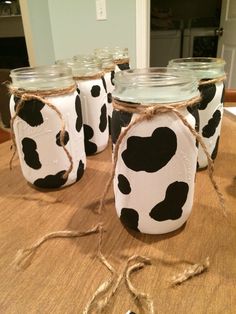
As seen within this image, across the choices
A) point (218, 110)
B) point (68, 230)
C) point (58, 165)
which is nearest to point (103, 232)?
point (68, 230)

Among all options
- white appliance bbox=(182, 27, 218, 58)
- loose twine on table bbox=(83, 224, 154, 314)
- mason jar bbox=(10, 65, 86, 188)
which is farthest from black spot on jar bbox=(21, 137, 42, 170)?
white appliance bbox=(182, 27, 218, 58)

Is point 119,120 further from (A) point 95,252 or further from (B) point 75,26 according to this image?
(B) point 75,26

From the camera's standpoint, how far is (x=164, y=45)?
3.25 metres

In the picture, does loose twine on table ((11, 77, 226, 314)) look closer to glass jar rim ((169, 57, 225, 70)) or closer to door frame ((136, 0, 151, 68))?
glass jar rim ((169, 57, 225, 70))

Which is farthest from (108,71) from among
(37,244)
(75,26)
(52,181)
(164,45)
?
(164,45)

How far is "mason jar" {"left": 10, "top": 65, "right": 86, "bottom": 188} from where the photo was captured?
429 mm

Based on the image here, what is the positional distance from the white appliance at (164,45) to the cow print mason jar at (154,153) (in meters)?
3.05

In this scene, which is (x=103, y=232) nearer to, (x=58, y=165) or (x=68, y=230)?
(x=68, y=230)

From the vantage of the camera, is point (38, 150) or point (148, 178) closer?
point (148, 178)

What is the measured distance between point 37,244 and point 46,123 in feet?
0.64

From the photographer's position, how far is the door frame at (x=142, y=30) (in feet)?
4.23

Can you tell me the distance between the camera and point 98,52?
0.70 metres

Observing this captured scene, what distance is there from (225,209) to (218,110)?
0.19 metres

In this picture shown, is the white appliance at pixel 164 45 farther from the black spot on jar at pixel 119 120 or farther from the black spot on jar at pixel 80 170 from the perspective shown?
the black spot on jar at pixel 119 120
